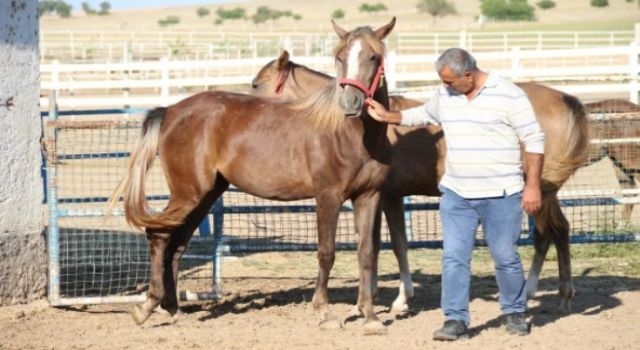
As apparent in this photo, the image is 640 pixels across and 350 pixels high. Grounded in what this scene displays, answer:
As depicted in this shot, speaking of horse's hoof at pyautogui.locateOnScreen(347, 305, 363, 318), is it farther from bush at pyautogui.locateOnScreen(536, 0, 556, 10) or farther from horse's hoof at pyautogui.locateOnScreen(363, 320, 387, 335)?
bush at pyautogui.locateOnScreen(536, 0, 556, 10)

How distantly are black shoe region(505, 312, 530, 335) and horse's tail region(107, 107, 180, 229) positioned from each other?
255 cm

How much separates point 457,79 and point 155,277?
110 inches

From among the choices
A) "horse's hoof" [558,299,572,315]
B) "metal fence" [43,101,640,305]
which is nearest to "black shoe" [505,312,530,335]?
"horse's hoof" [558,299,572,315]

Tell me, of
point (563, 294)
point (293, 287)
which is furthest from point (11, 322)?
point (563, 294)

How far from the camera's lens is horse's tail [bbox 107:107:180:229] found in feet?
23.2

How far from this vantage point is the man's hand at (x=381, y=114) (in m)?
6.39

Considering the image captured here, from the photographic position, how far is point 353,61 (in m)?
6.35

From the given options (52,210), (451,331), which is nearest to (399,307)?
(451,331)

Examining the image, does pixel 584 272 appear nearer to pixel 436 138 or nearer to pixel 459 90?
pixel 436 138

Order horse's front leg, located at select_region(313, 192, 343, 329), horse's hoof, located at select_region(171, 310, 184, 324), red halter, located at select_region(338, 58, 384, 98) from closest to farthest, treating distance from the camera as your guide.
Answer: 1. red halter, located at select_region(338, 58, 384, 98)
2. horse's front leg, located at select_region(313, 192, 343, 329)
3. horse's hoof, located at select_region(171, 310, 184, 324)

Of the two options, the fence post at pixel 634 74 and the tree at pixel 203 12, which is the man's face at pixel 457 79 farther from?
the tree at pixel 203 12

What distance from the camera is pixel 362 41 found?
21.0ft

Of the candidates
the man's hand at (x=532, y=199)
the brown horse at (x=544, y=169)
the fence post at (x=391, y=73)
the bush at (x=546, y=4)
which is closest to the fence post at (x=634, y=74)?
the fence post at (x=391, y=73)

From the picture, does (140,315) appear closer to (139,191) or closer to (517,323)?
(139,191)
